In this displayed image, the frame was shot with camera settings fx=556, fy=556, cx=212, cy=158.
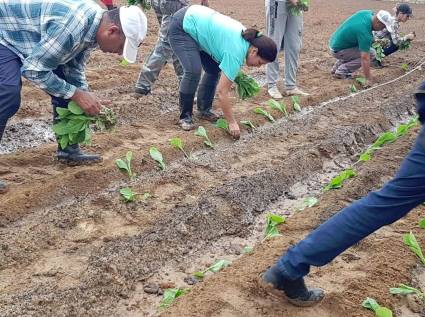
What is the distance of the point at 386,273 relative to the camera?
3.19 m

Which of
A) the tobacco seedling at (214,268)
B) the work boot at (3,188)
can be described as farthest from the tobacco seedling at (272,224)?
the work boot at (3,188)

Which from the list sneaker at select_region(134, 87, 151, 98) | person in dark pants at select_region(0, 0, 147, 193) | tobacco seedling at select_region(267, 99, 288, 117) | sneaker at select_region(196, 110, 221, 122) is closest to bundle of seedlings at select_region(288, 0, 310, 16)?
tobacco seedling at select_region(267, 99, 288, 117)

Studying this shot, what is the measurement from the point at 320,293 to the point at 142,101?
12.3 ft

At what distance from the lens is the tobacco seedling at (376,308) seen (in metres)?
2.73

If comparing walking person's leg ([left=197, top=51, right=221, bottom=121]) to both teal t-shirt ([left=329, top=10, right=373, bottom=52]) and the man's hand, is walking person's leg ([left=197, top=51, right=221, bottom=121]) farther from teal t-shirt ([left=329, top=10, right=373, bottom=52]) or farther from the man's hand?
teal t-shirt ([left=329, top=10, right=373, bottom=52])

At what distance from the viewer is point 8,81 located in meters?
3.42

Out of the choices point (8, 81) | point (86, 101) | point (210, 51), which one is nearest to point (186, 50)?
point (210, 51)

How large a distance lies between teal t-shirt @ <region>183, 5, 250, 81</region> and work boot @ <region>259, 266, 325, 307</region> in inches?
88.3

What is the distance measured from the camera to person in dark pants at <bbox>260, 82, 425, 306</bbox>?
89.1 inches

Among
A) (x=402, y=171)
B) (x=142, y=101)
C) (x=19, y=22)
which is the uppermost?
(x=402, y=171)

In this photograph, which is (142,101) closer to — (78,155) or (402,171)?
(78,155)

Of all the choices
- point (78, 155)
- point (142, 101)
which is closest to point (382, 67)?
point (142, 101)

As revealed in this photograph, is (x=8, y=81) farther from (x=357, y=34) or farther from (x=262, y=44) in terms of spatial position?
(x=357, y=34)

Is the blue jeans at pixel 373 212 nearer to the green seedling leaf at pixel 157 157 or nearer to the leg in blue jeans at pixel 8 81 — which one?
the leg in blue jeans at pixel 8 81
